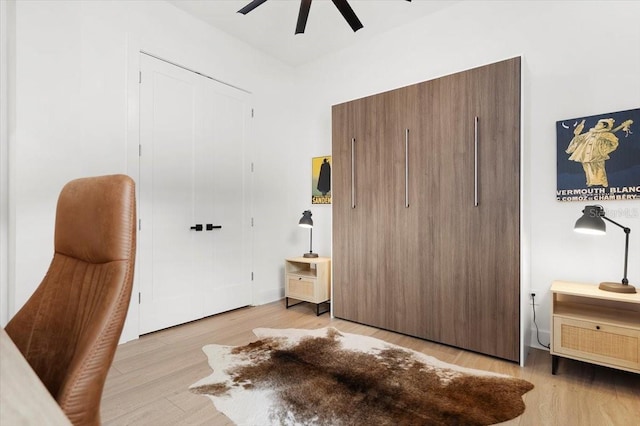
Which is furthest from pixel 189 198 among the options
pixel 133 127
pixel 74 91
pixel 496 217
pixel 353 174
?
pixel 496 217

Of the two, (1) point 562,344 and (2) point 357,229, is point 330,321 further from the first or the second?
(1) point 562,344

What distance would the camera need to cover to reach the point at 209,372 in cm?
230

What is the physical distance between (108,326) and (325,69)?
409 cm

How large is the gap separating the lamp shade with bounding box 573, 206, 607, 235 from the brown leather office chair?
265cm

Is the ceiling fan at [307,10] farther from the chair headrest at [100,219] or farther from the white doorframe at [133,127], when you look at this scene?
the chair headrest at [100,219]


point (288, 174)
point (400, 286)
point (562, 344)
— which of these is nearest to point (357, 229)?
point (400, 286)

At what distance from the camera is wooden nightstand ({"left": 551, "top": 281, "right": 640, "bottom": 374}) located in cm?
203

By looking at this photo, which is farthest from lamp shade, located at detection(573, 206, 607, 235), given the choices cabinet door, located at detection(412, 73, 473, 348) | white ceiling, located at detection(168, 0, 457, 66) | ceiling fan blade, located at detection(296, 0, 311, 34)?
ceiling fan blade, located at detection(296, 0, 311, 34)

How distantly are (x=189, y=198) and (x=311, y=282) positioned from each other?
5.05 feet

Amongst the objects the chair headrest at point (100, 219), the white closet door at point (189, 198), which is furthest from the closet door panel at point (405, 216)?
the chair headrest at point (100, 219)

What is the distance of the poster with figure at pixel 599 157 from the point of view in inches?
94.5

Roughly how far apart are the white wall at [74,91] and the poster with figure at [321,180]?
1.45 meters

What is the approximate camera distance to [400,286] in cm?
302

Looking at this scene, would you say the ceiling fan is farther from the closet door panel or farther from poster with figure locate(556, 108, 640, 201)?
poster with figure locate(556, 108, 640, 201)
